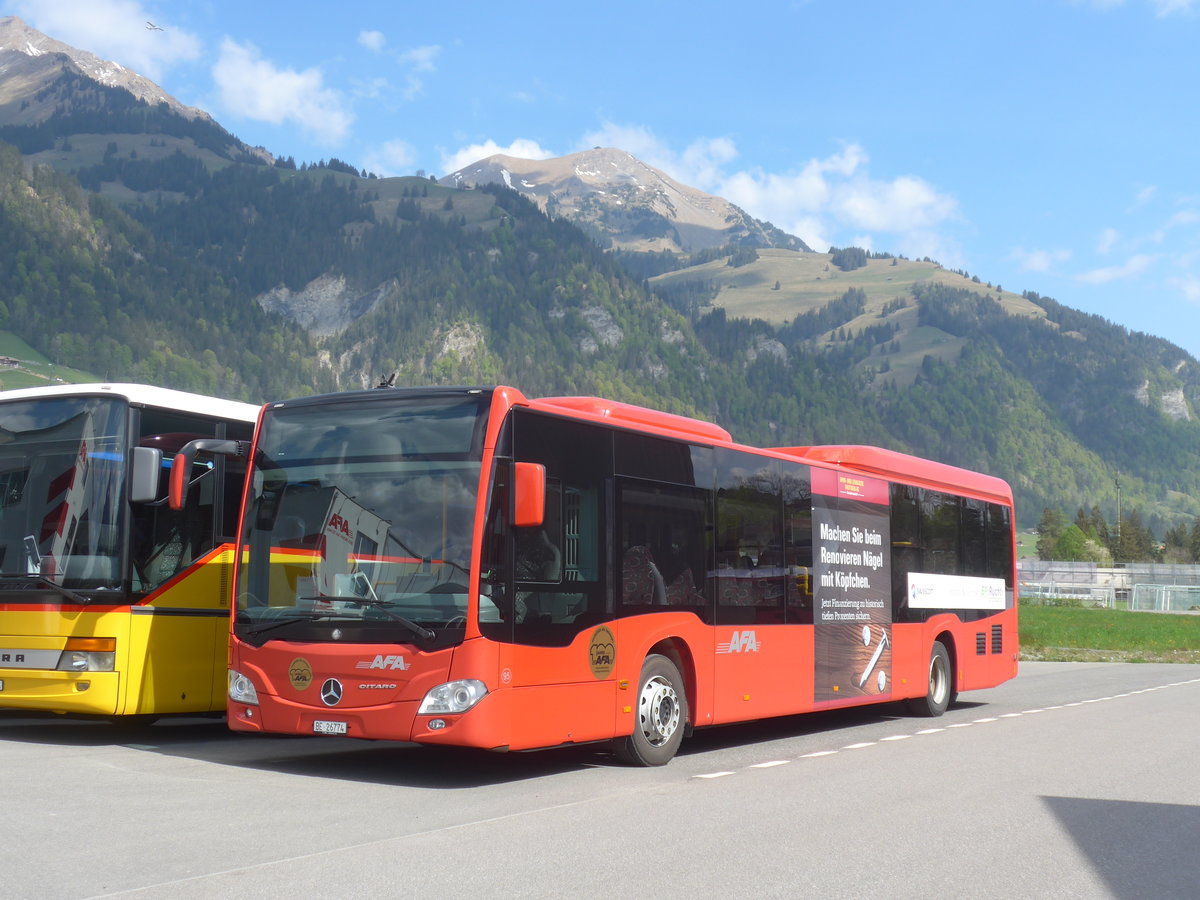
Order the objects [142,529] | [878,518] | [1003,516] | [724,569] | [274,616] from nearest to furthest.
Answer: [274,616] → [142,529] → [724,569] → [878,518] → [1003,516]

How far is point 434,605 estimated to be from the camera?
9914 millimetres

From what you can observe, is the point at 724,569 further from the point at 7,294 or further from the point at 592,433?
the point at 7,294

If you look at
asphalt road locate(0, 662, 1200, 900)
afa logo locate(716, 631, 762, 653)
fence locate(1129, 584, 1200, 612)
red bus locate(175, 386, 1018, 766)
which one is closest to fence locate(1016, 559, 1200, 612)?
fence locate(1129, 584, 1200, 612)

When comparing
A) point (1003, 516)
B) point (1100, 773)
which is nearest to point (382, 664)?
point (1100, 773)

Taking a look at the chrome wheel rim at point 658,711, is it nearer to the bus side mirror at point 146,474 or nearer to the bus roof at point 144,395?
the bus side mirror at point 146,474

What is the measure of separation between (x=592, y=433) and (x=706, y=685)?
8.93 ft

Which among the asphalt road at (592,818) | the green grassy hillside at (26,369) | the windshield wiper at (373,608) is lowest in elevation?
the asphalt road at (592,818)

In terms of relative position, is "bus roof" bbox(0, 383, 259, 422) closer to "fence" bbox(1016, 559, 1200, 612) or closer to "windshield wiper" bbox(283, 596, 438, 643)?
"windshield wiper" bbox(283, 596, 438, 643)

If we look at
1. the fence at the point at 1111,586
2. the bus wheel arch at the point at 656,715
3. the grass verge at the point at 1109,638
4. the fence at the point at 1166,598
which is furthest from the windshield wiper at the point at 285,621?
the fence at the point at 1166,598

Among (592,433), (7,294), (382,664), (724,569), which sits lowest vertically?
(382,664)

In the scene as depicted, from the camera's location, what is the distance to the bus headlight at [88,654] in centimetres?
1172

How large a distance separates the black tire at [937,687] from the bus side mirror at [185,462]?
971cm

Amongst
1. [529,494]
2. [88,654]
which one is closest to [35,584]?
[88,654]

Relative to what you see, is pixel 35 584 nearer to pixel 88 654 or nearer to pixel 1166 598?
pixel 88 654
